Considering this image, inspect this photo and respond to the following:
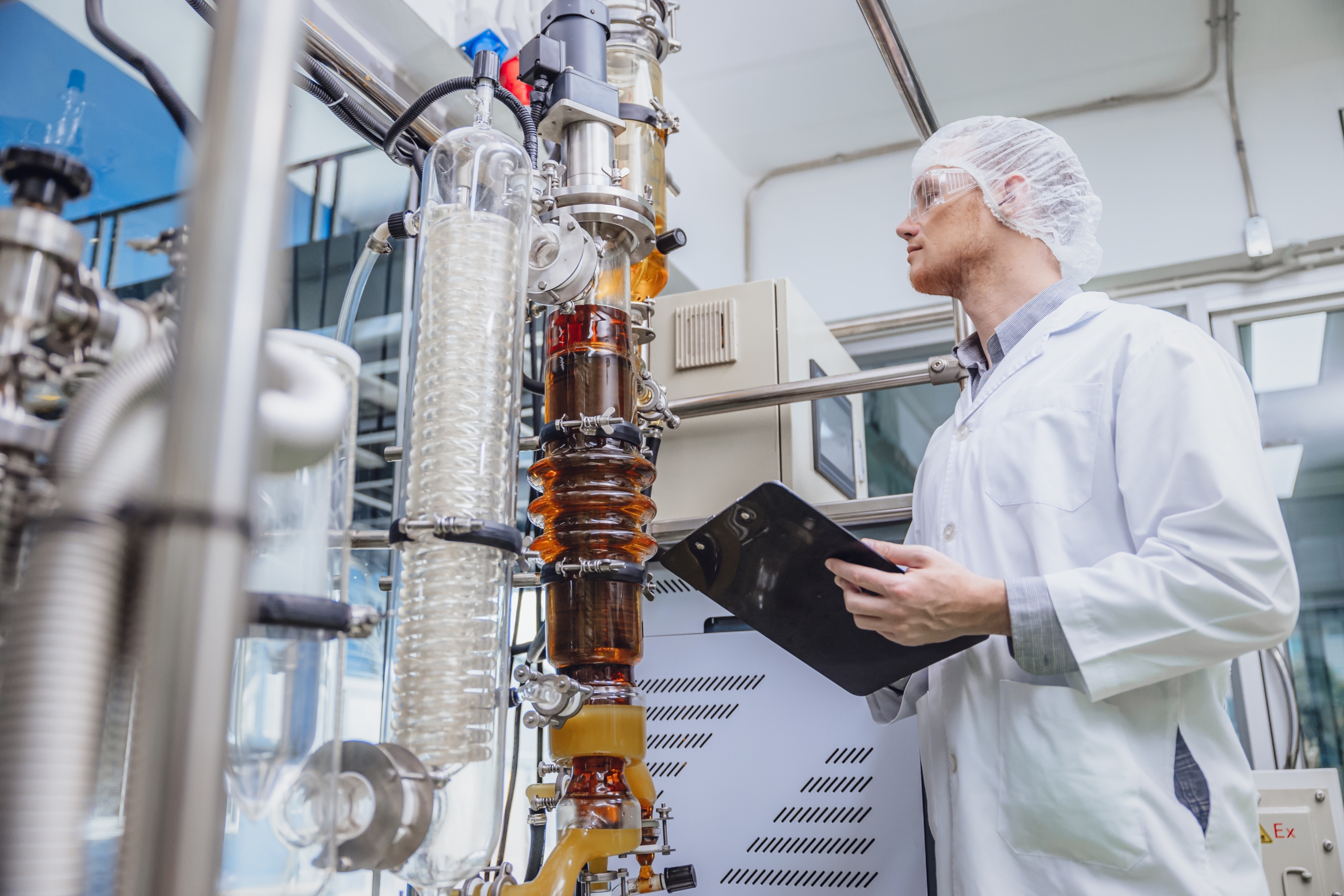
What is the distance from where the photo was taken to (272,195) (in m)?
0.38

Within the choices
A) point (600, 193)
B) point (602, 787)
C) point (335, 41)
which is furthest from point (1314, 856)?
point (335, 41)

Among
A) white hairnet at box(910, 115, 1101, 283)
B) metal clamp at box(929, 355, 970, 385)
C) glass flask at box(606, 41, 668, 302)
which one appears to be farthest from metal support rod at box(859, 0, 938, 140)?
metal clamp at box(929, 355, 970, 385)

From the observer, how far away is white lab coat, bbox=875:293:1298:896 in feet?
3.36

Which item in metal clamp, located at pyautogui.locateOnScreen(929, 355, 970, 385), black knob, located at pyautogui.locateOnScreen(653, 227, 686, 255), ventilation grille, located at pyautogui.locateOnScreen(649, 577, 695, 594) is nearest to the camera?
black knob, located at pyautogui.locateOnScreen(653, 227, 686, 255)

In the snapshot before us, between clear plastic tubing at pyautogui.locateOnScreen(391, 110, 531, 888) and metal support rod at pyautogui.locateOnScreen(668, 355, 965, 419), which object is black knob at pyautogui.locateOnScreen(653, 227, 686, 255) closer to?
metal support rod at pyautogui.locateOnScreen(668, 355, 965, 419)

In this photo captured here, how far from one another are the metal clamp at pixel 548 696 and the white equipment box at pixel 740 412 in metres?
0.75

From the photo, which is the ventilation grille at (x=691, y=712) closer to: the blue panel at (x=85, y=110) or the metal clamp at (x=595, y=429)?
the metal clamp at (x=595, y=429)

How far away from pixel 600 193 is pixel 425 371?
431 mm

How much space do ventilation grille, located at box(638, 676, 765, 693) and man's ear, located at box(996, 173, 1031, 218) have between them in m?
0.79

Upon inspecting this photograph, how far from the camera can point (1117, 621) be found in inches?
40.5

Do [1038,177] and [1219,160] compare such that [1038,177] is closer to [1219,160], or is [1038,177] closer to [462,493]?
[462,493]

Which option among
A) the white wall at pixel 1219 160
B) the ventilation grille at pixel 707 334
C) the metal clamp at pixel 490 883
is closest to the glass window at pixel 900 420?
the white wall at pixel 1219 160

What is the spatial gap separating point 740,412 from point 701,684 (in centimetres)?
48

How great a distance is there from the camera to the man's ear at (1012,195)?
4.94ft
